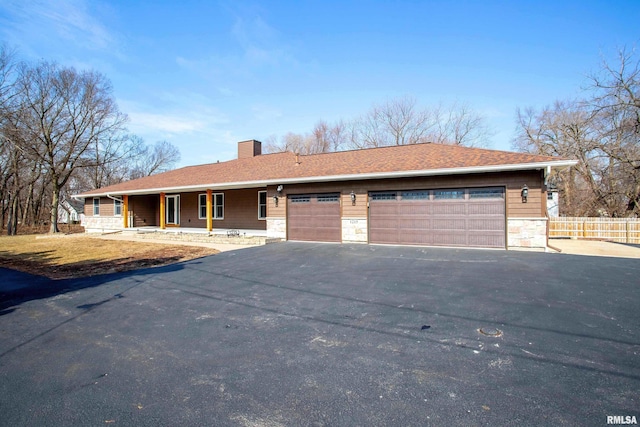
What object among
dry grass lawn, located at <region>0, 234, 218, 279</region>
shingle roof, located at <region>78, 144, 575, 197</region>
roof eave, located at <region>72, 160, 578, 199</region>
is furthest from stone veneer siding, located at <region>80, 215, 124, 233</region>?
dry grass lawn, located at <region>0, 234, 218, 279</region>

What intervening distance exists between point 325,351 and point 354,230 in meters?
8.94

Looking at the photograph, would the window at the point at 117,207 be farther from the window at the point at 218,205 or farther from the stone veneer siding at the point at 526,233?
the stone veneer siding at the point at 526,233

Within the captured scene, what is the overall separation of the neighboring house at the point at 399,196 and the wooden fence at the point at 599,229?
304 inches

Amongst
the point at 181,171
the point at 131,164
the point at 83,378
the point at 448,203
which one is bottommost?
the point at 83,378

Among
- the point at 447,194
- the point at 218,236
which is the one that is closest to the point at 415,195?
the point at 447,194

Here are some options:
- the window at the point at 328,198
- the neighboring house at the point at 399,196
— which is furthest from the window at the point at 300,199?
the window at the point at 328,198

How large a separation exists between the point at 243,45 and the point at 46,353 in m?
12.5

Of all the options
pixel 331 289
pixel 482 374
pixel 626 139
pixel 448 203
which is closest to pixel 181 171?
pixel 448 203

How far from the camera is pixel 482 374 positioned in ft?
9.27

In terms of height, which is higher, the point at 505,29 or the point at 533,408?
the point at 505,29

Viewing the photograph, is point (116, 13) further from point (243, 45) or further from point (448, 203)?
point (448, 203)

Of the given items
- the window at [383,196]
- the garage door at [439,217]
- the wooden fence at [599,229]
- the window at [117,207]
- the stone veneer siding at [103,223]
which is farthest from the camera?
the window at [117,207]

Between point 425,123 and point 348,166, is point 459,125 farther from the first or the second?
point 348,166

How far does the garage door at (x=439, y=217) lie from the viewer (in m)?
10.3
